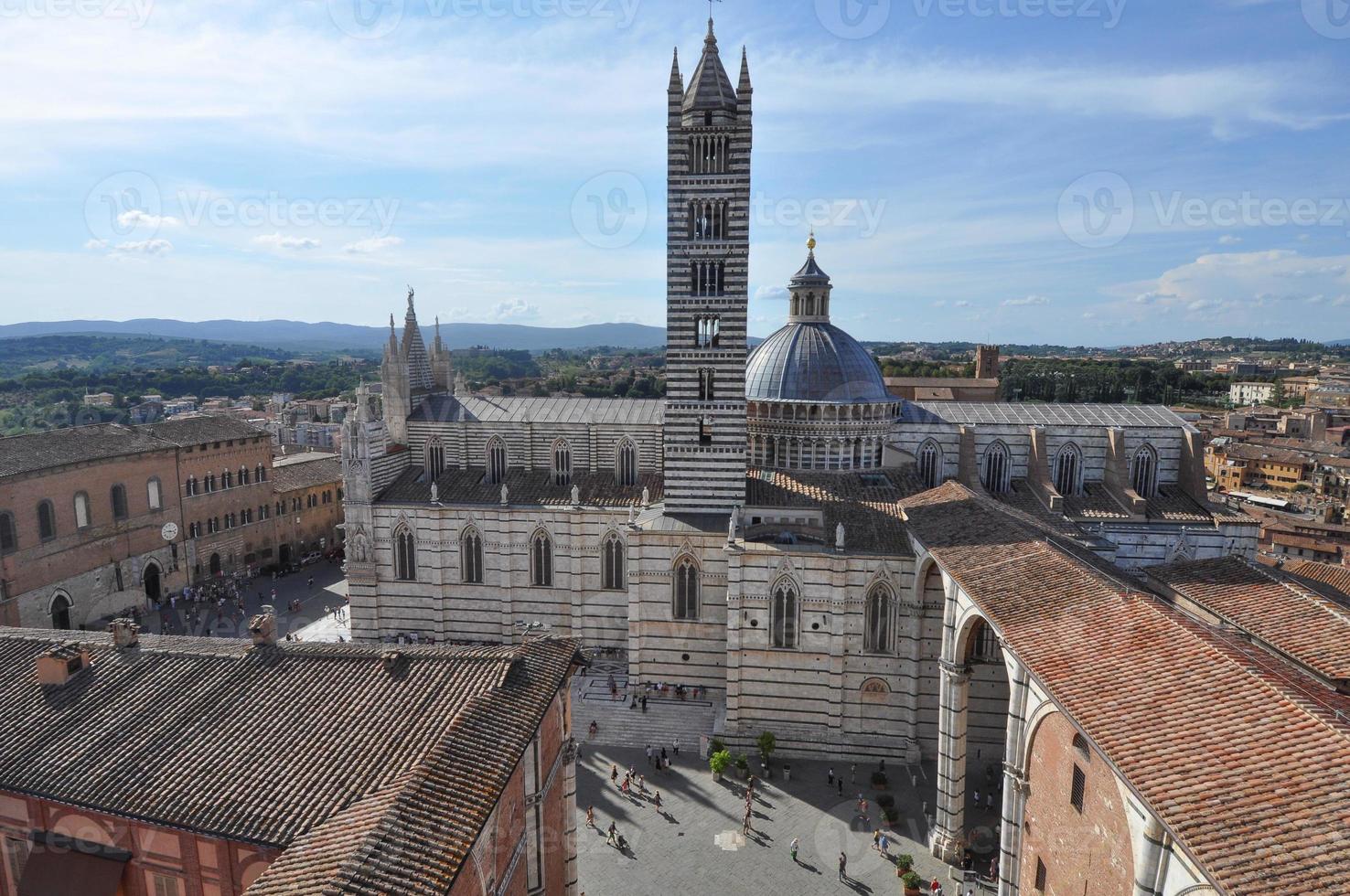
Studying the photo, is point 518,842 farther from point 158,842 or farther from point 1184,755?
point 1184,755

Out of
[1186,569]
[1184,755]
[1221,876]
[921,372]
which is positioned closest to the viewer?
[1221,876]

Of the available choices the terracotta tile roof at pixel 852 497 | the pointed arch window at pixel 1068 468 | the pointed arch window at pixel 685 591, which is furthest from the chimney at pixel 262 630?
the pointed arch window at pixel 1068 468

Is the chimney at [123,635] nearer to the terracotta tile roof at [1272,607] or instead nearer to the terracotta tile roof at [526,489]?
the terracotta tile roof at [526,489]

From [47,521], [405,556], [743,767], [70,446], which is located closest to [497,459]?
[405,556]

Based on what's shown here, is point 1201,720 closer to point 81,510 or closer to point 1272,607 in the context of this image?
point 1272,607

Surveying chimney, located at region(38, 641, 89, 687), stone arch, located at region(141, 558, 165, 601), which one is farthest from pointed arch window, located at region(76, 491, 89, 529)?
chimney, located at region(38, 641, 89, 687)

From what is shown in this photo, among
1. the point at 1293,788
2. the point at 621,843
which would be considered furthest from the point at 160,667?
the point at 1293,788
